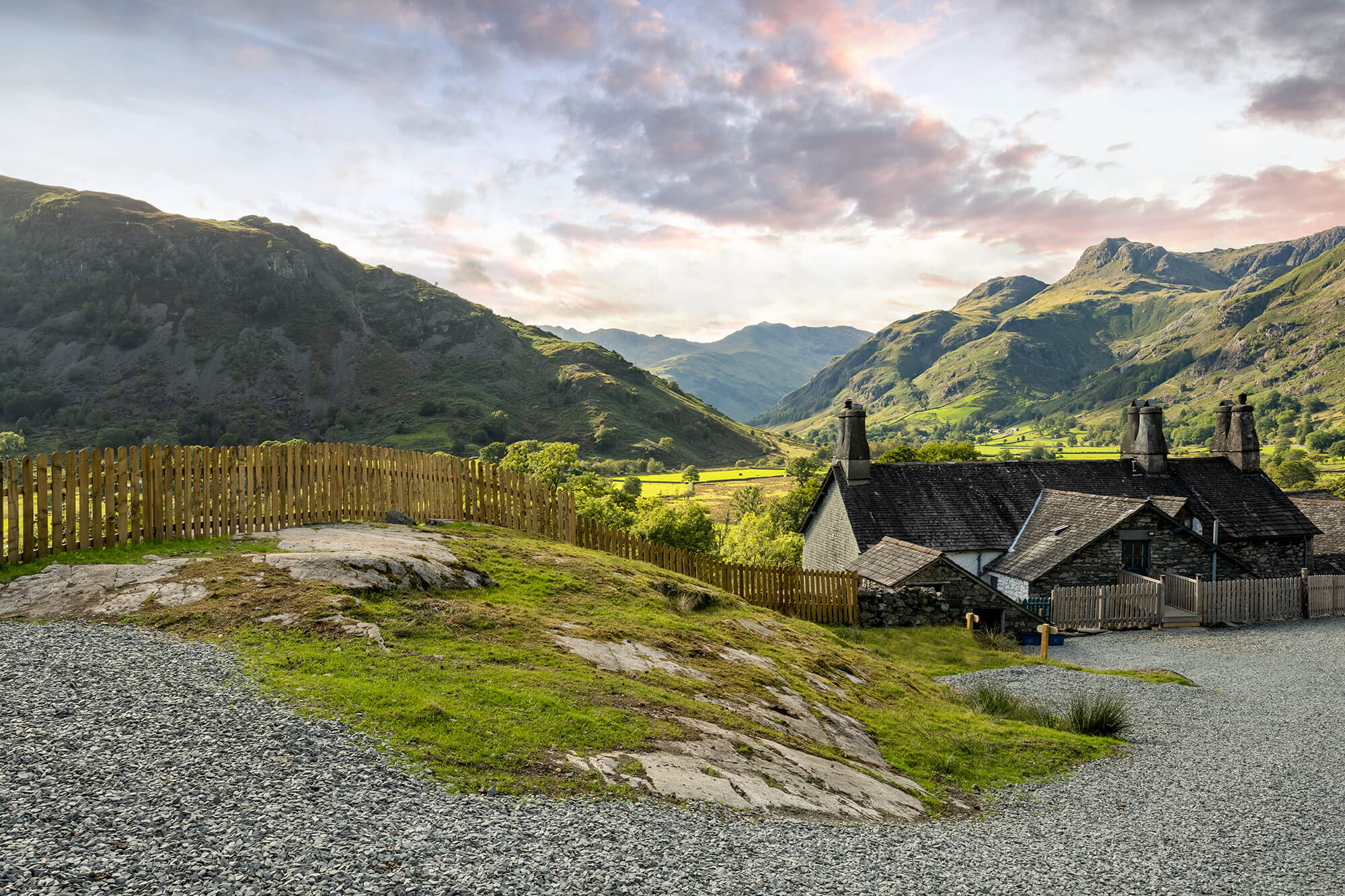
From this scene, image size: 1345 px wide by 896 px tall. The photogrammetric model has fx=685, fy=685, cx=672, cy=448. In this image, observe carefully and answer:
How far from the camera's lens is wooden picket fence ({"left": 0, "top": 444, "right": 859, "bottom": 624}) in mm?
11383

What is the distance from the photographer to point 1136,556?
29734 mm

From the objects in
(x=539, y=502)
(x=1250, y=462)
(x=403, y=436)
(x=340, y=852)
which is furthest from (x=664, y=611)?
(x=403, y=436)

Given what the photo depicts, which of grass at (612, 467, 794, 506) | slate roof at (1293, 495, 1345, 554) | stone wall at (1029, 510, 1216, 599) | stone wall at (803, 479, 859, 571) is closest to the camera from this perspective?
stone wall at (1029, 510, 1216, 599)

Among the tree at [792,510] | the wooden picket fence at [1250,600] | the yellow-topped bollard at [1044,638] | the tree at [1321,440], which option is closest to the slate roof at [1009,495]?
the wooden picket fence at [1250,600]

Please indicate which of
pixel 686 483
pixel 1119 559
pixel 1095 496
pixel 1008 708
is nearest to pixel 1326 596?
pixel 1119 559

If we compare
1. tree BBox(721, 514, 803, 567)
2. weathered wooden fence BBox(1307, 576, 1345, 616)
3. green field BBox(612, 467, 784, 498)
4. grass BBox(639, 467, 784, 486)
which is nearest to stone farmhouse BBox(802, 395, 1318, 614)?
weathered wooden fence BBox(1307, 576, 1345, 616)

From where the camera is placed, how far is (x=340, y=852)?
511cm

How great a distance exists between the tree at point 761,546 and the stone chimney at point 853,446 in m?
14.9

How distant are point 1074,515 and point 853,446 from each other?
10.6m

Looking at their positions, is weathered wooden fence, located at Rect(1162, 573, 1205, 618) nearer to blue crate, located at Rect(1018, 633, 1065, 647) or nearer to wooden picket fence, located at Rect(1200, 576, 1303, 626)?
wooden picket fence, located at Rect(1200, 576, 1303, 626)

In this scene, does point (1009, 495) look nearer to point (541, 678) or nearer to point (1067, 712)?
point (1067, 712)

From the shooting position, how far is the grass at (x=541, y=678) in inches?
286

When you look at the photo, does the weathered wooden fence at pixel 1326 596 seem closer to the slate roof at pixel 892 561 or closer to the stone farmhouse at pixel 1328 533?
the stone farmhouse at pixel 1328 533

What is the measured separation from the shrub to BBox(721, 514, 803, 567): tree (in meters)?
34.9
